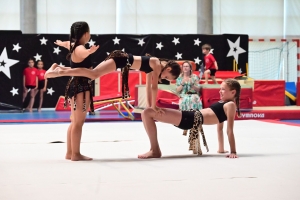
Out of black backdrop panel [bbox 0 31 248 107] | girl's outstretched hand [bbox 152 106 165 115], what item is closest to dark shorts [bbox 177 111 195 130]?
girl's outstretched hand [bbox 152 106 165 115]

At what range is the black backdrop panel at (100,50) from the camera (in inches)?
463

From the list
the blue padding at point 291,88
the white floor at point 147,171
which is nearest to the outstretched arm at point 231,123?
→ the white floor at point 147,171

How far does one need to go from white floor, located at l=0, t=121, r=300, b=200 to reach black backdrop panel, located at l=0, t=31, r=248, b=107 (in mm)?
6216

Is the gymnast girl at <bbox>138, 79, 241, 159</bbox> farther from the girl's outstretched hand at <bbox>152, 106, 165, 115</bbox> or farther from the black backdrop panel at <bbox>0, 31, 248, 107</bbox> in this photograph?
the black backdrop panel at <bbox>0, 31, 248, 107</bbox>

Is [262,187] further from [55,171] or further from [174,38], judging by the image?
[174,38]

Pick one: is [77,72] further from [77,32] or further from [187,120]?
[187,120]

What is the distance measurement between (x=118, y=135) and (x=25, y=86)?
20.5 feet

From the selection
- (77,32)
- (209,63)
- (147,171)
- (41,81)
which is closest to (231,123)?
(147,171)

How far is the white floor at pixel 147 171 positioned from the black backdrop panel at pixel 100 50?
6.22 m

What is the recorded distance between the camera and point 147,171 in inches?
137

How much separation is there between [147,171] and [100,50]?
914 cm

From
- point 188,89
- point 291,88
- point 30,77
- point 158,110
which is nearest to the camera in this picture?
point 158,110

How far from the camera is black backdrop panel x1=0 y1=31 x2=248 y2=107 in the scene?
1175 cm

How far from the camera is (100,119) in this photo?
394 inches
